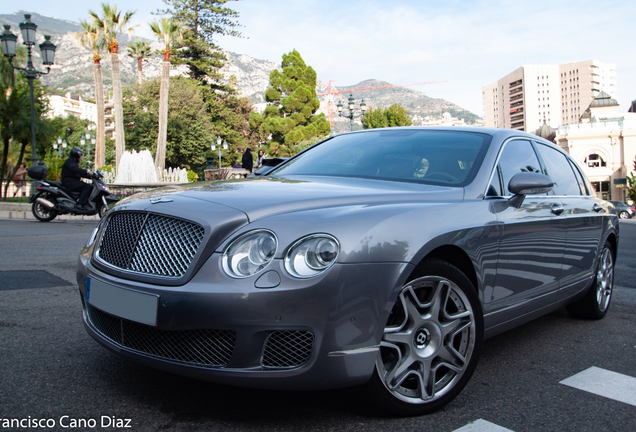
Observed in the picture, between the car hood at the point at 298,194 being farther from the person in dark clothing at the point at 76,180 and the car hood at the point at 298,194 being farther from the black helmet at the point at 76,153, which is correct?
the person in dark clothing at the point at 76,180

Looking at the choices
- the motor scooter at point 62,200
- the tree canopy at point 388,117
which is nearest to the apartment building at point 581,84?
the tree canopy at point 388,117

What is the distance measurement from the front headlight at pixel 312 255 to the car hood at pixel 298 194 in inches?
9.2

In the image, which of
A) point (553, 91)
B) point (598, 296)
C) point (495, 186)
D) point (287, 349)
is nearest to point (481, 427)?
point (287, 349)

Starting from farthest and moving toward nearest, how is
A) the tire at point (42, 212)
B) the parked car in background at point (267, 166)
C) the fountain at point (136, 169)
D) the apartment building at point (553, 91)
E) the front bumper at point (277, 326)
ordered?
the apartment building at point (553, 91)
the fountain at point (136, 169)
the tire at point (42, 212)
the parked car in background at point (267, 166)
the front bumper at point (277, 326)

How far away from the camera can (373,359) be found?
221cm

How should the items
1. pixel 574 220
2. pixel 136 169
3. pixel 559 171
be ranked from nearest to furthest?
pixel 574 220
pixel 559 171
pixel 136 169

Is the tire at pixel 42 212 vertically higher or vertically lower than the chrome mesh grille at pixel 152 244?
higher

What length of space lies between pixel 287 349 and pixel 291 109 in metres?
54.4

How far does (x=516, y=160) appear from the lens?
3.56 m

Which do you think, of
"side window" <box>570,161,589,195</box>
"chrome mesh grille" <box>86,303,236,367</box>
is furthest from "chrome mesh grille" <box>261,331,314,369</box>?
"side window" <box>570,161,589,195</box>

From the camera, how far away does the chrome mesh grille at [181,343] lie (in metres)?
2.15

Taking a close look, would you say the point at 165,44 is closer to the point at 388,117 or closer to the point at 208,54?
the point at 208,54

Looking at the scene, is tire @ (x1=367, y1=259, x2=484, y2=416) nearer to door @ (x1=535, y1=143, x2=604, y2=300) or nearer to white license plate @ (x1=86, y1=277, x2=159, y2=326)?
white license plate @ (x1=86, y1=277, x2=159, y2=326)

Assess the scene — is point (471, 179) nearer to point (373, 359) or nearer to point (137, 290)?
point (373, 359)
